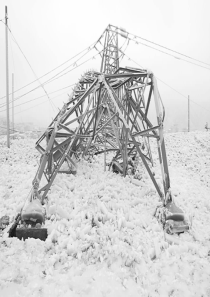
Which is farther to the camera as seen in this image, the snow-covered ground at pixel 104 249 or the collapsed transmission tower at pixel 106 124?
the collapsed transmission tower at pixel 106 124

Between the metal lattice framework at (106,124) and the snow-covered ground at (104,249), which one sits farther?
the metal lattice framework at (106,124)

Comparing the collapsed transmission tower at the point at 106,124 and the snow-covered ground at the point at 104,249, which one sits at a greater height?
the collapsed transmission tower at the point at 106,124

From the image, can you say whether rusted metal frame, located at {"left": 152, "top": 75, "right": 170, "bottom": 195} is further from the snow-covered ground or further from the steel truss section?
the snow-covered ground

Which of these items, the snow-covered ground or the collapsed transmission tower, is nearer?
the snow-covered ground

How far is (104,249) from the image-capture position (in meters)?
3.72

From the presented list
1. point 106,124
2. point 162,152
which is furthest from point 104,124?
point 162,152

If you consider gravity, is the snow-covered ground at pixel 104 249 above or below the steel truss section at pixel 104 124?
below

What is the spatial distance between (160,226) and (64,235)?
2557mm

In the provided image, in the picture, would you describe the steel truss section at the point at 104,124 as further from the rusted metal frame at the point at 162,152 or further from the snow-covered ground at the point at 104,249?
the snow-covered ground at the point at 104,249

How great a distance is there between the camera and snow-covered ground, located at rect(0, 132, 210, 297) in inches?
115

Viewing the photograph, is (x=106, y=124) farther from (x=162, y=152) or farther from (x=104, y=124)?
(x=162, y=152)

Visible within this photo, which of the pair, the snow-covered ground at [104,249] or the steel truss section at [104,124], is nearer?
the snow-covered ground at [104,249]

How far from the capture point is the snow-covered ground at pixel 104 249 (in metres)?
2.92

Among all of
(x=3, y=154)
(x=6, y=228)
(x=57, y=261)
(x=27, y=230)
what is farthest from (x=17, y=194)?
(x=3, y=154)
